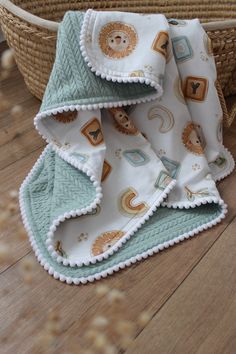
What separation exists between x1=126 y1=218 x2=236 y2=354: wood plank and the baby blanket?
0.27 feet

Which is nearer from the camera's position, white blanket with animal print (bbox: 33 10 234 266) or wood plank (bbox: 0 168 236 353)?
wood plank (bbox: 0 168 236 353)

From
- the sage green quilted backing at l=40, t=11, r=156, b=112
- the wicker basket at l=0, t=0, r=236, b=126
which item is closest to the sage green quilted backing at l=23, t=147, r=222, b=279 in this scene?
the sage green quilted backing at l=40, t=11, r=156, b=112

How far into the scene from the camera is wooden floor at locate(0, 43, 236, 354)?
602 mm

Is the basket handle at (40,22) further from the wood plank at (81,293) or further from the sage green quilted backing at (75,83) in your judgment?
the wood plank at (81,293)

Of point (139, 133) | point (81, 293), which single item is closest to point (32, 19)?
point (139, 133)

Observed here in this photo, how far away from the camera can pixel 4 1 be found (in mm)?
930

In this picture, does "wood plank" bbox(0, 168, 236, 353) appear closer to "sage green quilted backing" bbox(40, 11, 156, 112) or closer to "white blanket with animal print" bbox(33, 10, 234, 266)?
"white blanket with animal print" bbox(33, 10, 234, 266)

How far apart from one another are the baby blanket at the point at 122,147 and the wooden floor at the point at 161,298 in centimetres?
3

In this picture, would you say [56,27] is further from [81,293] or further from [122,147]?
[81,293]

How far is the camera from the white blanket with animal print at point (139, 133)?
75cm

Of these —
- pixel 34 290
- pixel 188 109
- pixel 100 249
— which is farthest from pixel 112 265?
pixel 188 109

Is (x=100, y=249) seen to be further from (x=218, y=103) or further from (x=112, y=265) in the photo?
(x=218, y=103)

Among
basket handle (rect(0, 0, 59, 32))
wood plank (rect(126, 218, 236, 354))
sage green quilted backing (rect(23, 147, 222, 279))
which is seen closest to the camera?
wood plank (rect(126, 218, 236, 354))

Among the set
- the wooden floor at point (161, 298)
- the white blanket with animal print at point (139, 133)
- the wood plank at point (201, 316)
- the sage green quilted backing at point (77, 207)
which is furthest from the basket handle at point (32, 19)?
the wood plank at point (201, 316)
